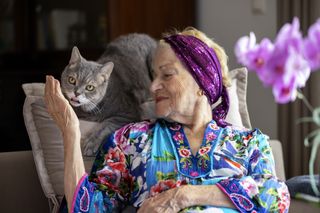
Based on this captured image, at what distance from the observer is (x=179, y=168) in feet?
5.93

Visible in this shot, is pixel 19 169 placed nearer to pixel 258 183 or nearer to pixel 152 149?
pixel 152 149

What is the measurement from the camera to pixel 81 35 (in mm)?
3551

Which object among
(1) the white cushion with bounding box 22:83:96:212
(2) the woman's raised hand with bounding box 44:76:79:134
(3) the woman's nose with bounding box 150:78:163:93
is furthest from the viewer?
→ (1) the white cushion with bounding box 22:83:96:212

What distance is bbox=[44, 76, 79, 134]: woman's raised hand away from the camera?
1659 millimetres

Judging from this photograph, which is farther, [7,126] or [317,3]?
[7,126]

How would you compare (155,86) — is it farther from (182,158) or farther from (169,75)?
(182,158)

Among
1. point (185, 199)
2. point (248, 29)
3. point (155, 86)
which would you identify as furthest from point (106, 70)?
point (248, 29)

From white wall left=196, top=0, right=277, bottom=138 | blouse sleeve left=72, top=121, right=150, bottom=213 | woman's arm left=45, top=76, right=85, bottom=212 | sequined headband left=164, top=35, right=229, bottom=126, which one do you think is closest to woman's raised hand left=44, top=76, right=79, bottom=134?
woman's arm left=45, top=76, right=85, bottom=212

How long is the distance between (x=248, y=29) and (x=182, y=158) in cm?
171

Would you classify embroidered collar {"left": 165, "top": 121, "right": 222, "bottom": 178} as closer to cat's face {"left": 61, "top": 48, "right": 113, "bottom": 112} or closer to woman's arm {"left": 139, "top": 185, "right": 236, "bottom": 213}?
woman's arm {"left": 139, "top": 185, "right": 236, "bottom": 213}

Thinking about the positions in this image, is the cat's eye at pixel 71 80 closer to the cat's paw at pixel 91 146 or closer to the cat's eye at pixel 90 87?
the cat's eye at pixel 90 87

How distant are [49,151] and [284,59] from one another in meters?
1.32

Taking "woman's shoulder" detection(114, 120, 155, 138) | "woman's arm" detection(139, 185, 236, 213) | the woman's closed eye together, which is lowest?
"woman's arm" detection(139, 185, 236, 213)

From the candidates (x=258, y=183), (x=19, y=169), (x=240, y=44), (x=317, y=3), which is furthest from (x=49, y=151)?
(x=317, y=3)
